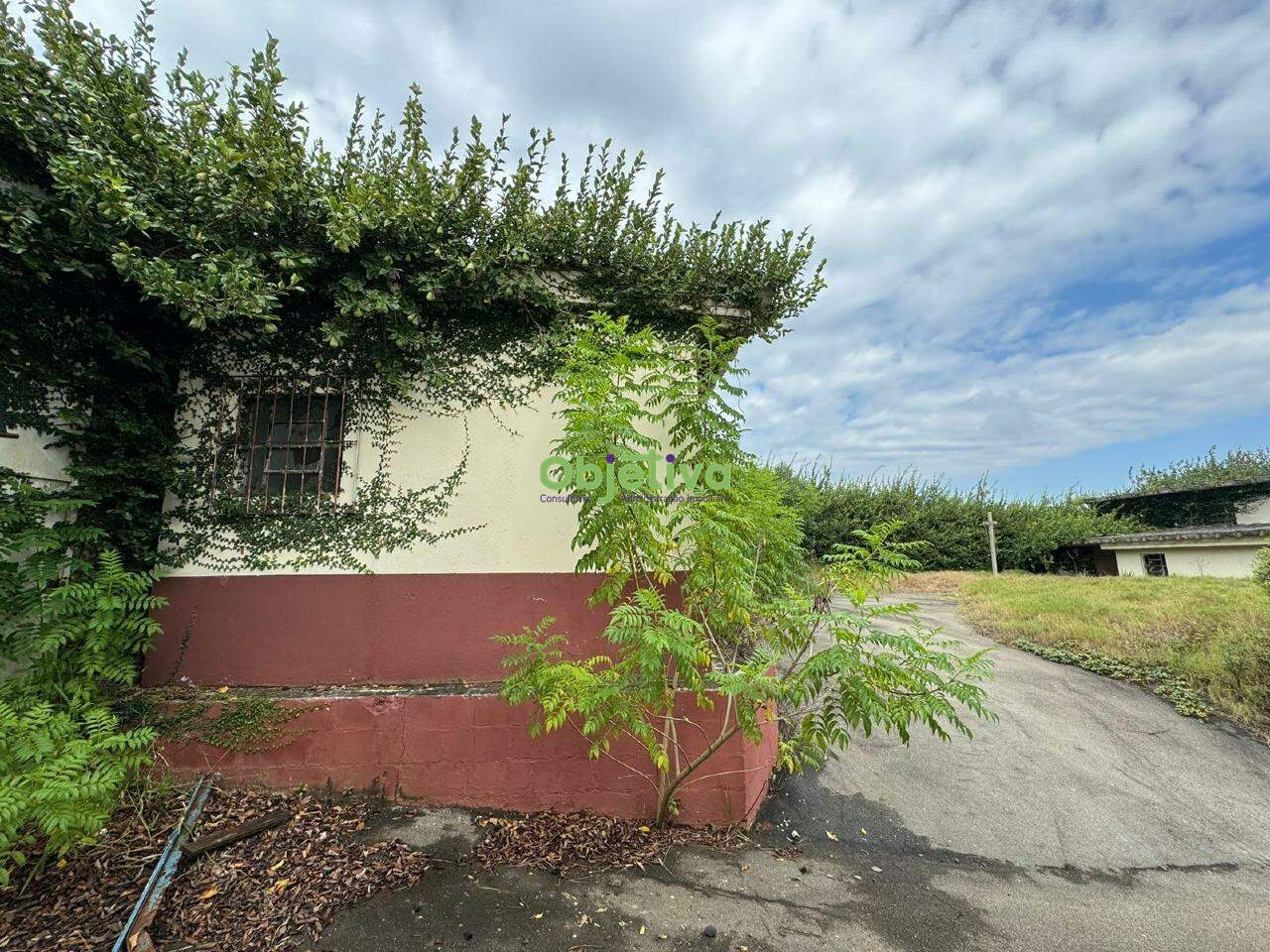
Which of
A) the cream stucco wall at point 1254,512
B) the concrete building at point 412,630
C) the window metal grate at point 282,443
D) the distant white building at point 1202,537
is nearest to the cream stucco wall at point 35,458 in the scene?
the concrete building at point 412,630

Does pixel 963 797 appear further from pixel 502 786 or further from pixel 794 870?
pixel 502 786

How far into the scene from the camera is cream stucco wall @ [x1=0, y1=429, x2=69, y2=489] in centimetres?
307

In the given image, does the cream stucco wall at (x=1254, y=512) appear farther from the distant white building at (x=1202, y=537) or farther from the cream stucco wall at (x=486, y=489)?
the cream stucco wall at (x=486, y=489)

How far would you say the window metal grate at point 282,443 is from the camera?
12.4 ft

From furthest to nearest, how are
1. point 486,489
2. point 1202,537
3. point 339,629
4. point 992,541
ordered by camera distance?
1. point 992,541
2. point 1202,537
3. point 486,489
4. point 339,629

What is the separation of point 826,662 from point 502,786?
2300 millimetres

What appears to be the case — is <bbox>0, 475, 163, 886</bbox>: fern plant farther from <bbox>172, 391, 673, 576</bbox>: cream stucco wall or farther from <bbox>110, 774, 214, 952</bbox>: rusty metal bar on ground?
<bbox>172, 391, 673, 576</bbox>: cream stucco wall

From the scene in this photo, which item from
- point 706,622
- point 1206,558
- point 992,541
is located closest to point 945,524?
point 992,541

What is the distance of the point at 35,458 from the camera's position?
319 cm

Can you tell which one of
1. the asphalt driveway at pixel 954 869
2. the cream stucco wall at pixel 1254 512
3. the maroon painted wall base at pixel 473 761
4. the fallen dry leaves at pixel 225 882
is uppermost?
the cream stucco wall at pixel 1254 512

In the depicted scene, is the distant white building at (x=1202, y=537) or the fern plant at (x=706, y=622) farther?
the distant white building at (x=1202, y=537)

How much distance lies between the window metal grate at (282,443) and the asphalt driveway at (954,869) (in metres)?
2.49

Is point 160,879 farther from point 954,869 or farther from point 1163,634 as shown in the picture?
point 1163,634

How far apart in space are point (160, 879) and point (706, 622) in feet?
9.74
